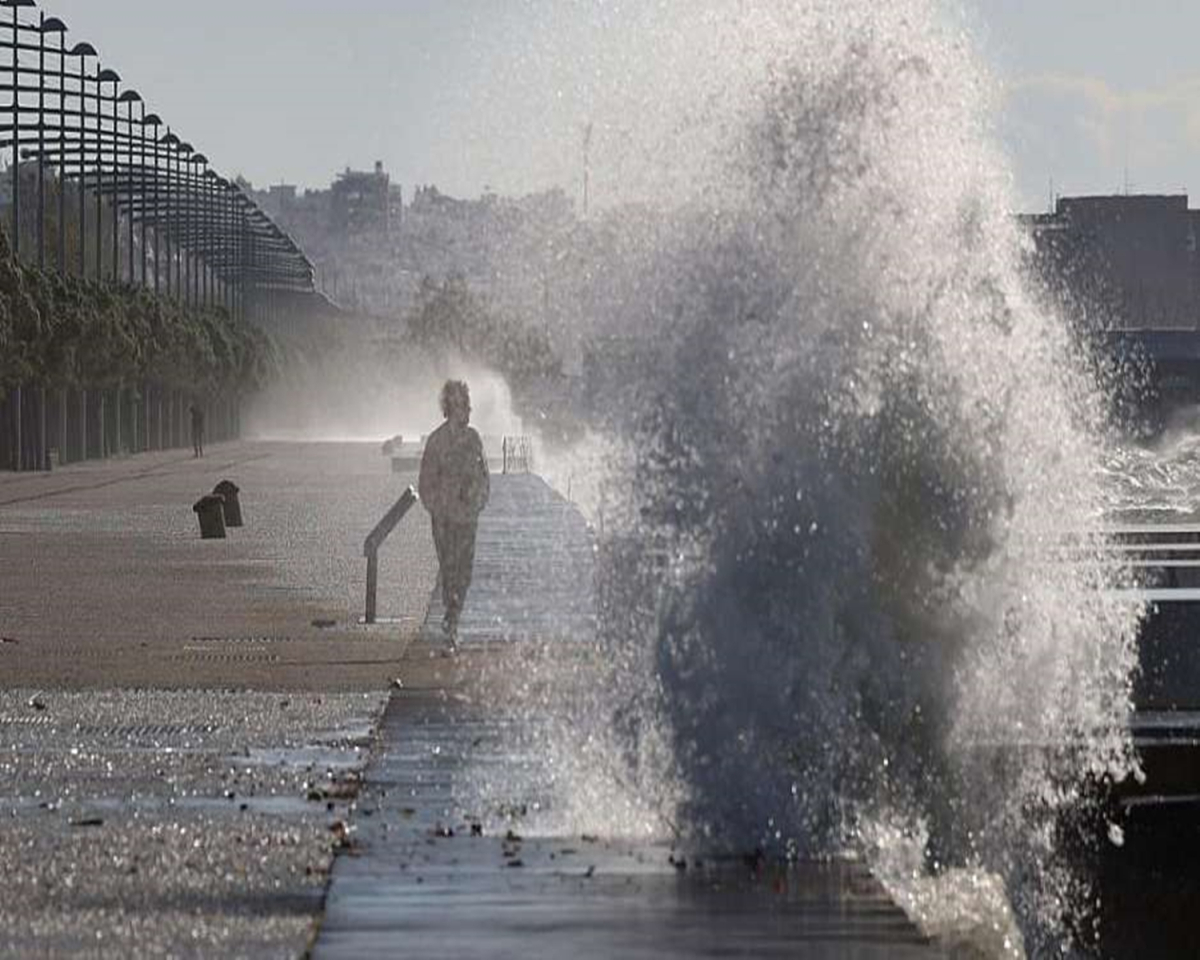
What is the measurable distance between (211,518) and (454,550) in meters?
19.3

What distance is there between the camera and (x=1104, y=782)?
15.0 metres

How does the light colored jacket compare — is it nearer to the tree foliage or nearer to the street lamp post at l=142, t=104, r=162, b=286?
the tree foliage

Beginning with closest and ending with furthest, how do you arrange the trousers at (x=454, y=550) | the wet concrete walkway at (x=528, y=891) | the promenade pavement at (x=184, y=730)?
the wet concrete walkway at (x=528, y=891)
the promenade pavement at (x=184, y=730)
the trousers at (x=454, y=550)

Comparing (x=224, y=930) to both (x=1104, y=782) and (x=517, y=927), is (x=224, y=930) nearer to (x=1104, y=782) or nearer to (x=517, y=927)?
(x=517, y=927)

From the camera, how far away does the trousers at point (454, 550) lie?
23.7 metres

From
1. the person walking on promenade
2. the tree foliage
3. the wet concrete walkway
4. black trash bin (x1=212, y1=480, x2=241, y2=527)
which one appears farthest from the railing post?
the tree foliage

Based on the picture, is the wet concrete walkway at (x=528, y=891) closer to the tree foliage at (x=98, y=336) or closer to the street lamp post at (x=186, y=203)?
the tree foliage at (x=98, y=336)

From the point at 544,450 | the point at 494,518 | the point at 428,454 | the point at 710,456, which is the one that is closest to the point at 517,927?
the point at 710,456

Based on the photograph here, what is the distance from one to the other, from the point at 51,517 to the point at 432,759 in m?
36.7

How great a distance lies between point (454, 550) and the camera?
2391cm

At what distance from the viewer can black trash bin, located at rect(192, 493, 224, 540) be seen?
140 ft

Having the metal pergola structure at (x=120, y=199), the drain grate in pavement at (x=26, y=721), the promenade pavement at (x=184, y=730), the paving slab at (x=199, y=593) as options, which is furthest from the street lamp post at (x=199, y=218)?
the drain grate in pavement at (x=26, y=721)

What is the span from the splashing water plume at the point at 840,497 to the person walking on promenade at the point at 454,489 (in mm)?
9039

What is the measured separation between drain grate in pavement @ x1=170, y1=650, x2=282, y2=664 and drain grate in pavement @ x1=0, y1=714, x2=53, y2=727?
424 cm
